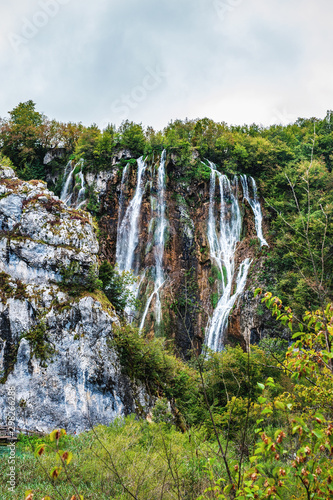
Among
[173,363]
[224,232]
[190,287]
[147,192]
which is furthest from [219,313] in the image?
[147,192]

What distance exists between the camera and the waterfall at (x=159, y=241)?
22297 mm

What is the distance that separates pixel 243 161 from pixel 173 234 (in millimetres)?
9484

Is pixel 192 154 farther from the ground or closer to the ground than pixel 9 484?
farther from the ground

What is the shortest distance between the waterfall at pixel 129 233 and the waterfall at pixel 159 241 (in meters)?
1.49

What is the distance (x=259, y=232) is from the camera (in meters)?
25.2

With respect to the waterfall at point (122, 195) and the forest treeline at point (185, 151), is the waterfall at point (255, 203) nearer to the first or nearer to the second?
the forest treeline at point (185, 151)

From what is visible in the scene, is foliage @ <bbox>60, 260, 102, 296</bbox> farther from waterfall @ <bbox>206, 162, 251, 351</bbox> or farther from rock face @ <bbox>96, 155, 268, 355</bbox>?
waterfall @ <bbox>206, 162, 251, 351</bbox>

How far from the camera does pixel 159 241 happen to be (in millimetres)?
25031

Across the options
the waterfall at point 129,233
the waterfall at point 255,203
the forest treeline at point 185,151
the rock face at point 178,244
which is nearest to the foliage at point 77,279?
the rock face at point 178,244

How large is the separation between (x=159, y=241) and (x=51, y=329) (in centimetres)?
1396

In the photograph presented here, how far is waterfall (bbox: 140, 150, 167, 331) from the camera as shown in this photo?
73.2 feet

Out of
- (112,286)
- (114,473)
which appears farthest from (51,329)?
(114,473)

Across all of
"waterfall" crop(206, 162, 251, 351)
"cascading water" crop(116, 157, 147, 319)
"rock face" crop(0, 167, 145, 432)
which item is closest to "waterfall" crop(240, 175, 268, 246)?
"waterfall" crop(206, 162, 251, 351)

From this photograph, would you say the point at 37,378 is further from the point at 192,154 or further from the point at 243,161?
the point at 243,161
